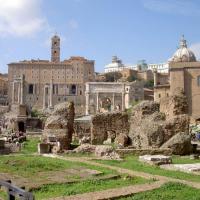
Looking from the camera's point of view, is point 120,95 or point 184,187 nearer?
point 184,187

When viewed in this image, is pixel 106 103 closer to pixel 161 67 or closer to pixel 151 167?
pixel 161 67

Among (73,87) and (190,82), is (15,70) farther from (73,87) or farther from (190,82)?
(190,82)

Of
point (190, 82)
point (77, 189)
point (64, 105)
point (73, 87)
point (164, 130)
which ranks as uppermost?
point (73, 87)

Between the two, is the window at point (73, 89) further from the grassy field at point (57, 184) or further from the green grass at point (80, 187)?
the green grass at point (80, 187)

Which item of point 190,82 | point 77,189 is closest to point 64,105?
point 77,189

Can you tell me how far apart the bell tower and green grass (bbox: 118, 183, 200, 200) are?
389 feet

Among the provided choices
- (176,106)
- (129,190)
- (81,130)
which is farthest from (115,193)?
(81,130)

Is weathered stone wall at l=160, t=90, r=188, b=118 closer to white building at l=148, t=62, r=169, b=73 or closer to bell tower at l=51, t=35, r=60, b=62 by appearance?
bell tower at l=51, t=35, r=60, b=62

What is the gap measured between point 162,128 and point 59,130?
18.6 feet

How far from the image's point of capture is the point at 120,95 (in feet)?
310

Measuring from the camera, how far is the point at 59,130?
72.7ft

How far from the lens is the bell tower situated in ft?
414

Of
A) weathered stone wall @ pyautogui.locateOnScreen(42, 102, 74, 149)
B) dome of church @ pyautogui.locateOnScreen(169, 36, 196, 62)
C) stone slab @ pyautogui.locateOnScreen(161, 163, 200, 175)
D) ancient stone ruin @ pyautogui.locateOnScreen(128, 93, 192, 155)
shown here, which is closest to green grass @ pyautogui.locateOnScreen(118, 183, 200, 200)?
stone slab @ pyautogui.locateOnScreen(161, 163, 200, 175)

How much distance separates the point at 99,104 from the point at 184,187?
264 ft
